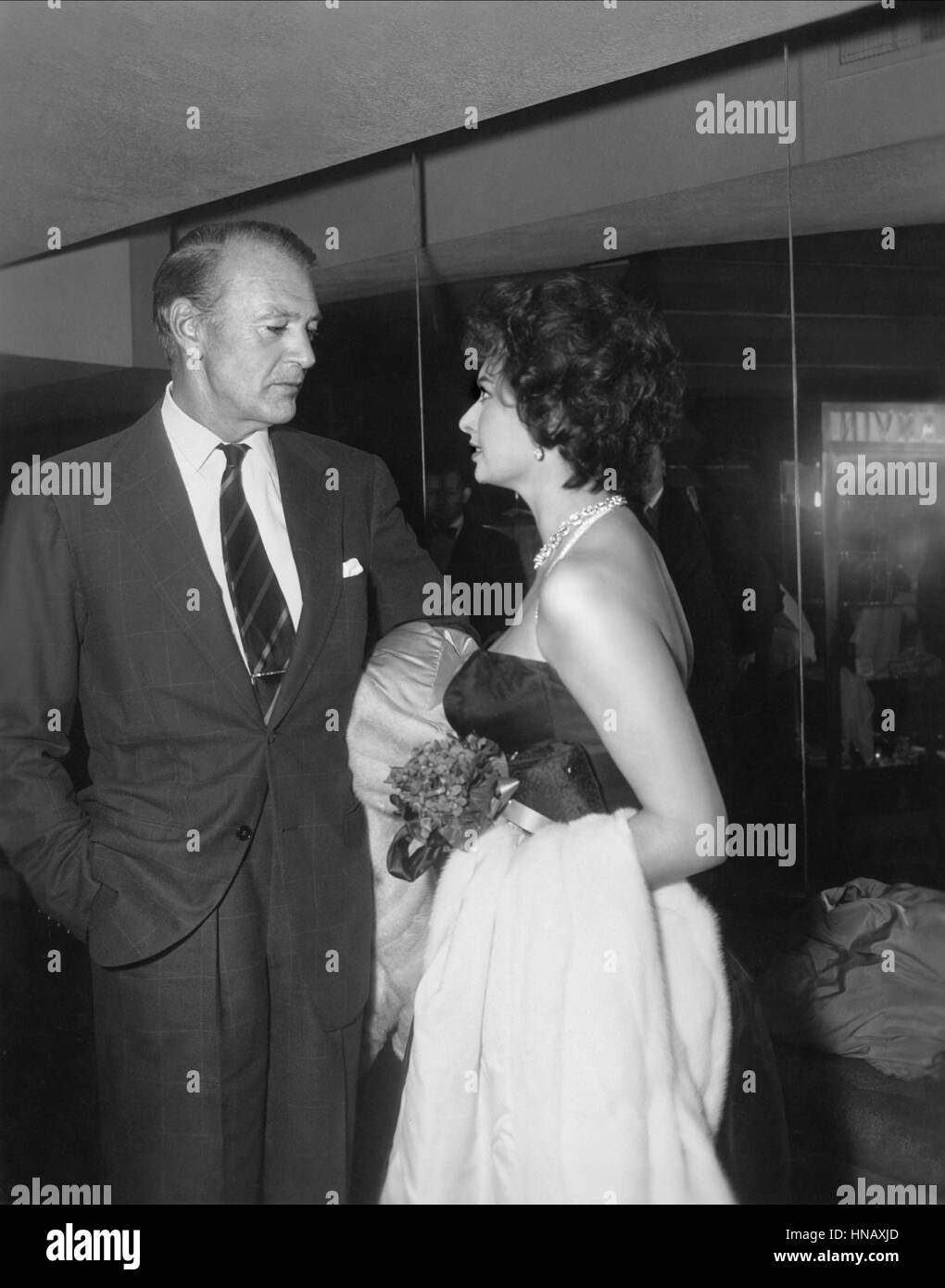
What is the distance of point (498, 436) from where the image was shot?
244 centimetres

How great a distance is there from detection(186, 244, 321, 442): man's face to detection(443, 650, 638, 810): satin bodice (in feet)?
2.30

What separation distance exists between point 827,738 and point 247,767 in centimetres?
144

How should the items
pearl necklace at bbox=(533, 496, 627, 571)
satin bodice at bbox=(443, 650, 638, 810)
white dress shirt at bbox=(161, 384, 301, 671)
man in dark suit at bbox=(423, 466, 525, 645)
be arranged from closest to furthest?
satin bodice at bbox=(443, 650, 638, 810), pearl necklace at bbox=(533, 496, 627, 571), white dress shirt at bbox=(161, 384, 301, 671), man in dark suit at bbox=(423, 466, 525, 645)

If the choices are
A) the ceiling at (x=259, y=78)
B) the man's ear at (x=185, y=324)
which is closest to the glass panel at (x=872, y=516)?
the ceiling at (x=259, y=78)

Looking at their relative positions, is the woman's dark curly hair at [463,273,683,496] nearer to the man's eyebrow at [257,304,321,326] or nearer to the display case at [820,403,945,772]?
the man's eyebrow at [257,304,321,326]

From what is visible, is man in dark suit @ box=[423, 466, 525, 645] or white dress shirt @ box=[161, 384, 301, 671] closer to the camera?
white dress shirt @ box=[161, 384, 301, 671]

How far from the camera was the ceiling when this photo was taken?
241 centimetres

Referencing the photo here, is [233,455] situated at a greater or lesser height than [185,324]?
lesser

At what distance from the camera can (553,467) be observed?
2.37 meters

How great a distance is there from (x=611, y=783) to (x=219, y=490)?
3.30ft

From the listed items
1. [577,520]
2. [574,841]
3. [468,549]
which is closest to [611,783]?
[574,841]

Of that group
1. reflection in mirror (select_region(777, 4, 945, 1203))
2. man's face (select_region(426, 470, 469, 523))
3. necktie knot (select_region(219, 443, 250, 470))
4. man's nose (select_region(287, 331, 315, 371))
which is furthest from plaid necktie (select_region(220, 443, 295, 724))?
reflection in mirror (select_region(777, 4, 945, 1203))

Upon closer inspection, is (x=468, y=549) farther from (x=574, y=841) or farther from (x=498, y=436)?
(x=574, y=841)
